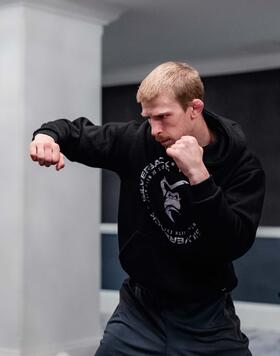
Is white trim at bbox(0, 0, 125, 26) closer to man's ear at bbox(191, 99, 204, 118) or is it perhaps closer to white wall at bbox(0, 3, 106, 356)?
white wall at bbox(0, 3, 106, 356)

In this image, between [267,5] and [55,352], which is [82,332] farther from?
[267,5]

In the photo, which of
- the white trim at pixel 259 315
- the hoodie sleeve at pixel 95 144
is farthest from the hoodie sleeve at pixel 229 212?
the white trim at pixel 259 315

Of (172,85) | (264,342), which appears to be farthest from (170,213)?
(264,342)

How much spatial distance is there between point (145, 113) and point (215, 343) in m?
0.59

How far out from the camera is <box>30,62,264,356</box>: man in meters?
1.82

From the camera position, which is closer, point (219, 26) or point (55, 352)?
point (55, 352)

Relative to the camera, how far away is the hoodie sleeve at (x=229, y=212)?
1738 mm

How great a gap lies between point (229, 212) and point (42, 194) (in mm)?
3046

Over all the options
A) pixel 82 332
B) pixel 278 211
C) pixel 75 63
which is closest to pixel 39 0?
pixel 75 63

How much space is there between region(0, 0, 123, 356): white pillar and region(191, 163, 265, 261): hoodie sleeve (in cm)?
285

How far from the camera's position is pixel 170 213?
1931 millimetres

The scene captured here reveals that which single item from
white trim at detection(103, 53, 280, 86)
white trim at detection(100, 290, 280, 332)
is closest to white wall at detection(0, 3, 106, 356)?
white trim at detection(100, 290, 280, 332)

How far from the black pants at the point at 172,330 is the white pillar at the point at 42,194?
8.75 ft

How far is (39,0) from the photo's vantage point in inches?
183
